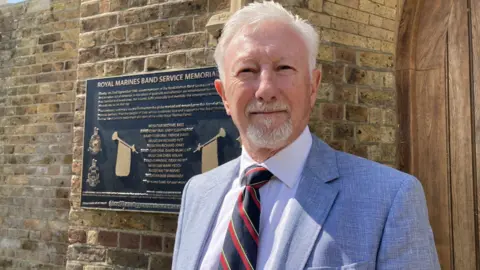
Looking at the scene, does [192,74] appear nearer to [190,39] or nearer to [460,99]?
[190,39]

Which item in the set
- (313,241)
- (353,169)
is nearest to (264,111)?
(353,169)

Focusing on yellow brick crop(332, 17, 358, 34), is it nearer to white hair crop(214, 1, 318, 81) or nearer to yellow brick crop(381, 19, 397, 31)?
yellow brick crop(381, 19, 397, 31)

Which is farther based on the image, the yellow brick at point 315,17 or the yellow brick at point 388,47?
the yellow brick at point 388,47

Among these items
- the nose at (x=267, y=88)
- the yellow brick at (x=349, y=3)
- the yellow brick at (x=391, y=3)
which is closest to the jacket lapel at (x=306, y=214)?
the nose at (x=267, y=88)

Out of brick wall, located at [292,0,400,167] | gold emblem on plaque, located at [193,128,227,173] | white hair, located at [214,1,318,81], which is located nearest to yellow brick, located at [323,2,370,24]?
brick wall, located at [292,0,400,167]

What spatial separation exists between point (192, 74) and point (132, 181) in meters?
1.08

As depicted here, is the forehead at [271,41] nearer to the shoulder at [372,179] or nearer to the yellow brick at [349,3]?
the shoulder at [372,179]

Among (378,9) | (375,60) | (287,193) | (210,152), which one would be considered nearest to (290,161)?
(287,193)

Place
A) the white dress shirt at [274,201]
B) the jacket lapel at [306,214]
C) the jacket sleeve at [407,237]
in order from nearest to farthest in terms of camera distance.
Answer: the jacket sleeve at [407,237]
the jacket lapel at [306,214]
the white dress shirt at [274,201]

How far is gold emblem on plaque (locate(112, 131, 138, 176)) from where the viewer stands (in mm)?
Result: 3777

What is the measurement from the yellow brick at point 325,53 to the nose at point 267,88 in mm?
1978

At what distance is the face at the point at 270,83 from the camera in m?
1.54

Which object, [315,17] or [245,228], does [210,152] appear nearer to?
[315,17]

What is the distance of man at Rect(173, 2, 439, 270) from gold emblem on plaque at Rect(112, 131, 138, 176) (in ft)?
6.84
